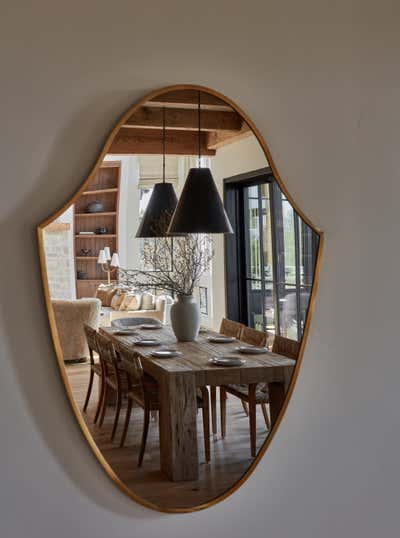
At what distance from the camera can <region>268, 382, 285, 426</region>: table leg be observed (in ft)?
5.87

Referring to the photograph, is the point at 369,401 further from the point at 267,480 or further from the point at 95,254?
the point at 95,254

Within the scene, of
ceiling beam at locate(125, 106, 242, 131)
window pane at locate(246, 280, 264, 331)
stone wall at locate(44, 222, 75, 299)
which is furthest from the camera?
window pane at locate(246, 280, 264, 331)

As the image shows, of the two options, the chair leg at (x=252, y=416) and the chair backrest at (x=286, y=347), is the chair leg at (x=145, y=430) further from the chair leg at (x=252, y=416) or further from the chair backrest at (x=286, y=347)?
the chair backrest at (x=286, y=347)

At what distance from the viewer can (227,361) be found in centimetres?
169

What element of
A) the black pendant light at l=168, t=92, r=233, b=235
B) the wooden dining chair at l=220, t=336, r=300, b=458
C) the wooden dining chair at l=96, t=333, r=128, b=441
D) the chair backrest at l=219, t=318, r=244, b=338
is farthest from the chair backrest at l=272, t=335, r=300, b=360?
the wooden dining chair at l=96, t=333, r=128, b=441

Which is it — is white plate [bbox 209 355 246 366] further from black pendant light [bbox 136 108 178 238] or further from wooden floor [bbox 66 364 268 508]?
black pendant light [bbox 136 108 178 238]

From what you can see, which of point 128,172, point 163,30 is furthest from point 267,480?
point 163,30

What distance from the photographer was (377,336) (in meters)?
Result: 2.01

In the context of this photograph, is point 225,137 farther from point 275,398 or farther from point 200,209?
point 275,398

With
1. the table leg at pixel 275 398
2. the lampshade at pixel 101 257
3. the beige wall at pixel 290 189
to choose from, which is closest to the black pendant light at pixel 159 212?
the lampshade at pixel 101 257

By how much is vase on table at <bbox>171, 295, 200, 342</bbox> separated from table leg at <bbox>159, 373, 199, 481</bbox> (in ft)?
0.39

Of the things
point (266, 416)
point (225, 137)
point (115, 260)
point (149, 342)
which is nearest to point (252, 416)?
point (266, 416)

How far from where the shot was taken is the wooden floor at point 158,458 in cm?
162

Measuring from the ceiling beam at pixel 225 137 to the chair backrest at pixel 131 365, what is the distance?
61cm
